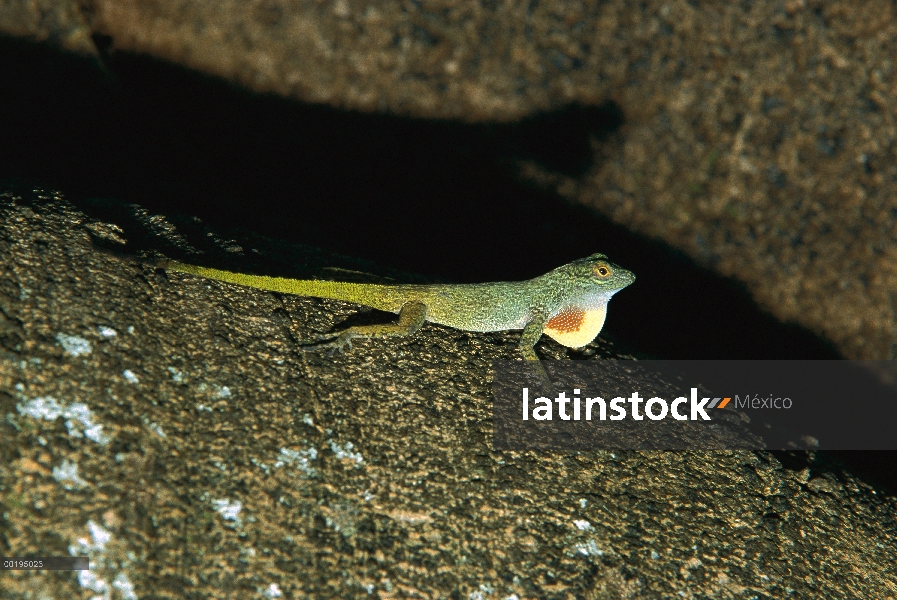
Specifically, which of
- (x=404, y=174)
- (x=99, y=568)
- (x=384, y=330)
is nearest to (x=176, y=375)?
(x=99, y=568)

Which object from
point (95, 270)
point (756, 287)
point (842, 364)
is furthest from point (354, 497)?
point (842, 364)

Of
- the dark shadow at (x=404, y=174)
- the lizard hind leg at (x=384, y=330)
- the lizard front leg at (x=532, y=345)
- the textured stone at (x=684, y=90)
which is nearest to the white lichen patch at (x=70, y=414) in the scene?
the lizard hind leg at (x=384, y=330)

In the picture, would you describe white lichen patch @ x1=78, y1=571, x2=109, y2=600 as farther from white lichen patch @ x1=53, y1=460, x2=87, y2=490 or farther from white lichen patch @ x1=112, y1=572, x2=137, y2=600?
white lichen patch @ x1=53, y1=460, x2=87, y2=490

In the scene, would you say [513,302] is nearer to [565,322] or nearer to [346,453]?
[565,322]

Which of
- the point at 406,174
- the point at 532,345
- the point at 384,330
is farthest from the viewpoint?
the point at 406,174

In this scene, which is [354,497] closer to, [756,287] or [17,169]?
[17,169]

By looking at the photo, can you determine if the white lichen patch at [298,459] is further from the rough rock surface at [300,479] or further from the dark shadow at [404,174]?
the dark shadow at [404,174]

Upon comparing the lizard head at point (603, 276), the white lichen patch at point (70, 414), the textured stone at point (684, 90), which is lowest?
the white lichen patch at point (70, 414)
